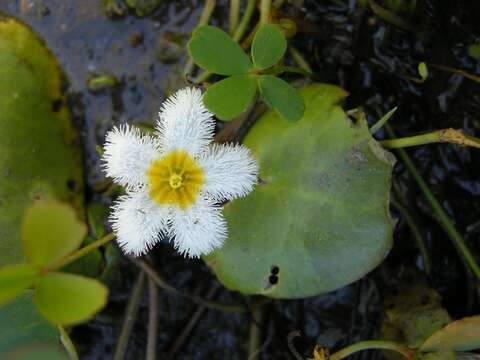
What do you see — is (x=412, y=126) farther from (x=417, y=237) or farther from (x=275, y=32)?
(x=275, y=32)

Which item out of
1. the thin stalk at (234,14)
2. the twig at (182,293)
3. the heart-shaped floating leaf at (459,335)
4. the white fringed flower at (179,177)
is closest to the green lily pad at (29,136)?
the twig at (182,293)

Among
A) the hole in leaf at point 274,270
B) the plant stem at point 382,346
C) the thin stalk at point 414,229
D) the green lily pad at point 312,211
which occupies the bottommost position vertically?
the thin stalk at point 414,229

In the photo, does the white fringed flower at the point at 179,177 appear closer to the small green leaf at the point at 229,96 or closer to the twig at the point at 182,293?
the small green leaf at the point at 229,96

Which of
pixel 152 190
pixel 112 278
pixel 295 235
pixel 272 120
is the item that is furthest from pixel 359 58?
pixel 112 278

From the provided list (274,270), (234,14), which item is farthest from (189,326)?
(234,14)

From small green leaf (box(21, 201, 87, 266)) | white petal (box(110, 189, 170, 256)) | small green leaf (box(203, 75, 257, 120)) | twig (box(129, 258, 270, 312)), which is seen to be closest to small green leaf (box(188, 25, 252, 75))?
small green leaf (box(203, 75, 257, 120))

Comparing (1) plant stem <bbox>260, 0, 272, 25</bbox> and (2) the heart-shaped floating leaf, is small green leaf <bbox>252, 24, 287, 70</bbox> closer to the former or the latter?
(1) plant stem <bbox>260, 0, 272, 25</bbox>
